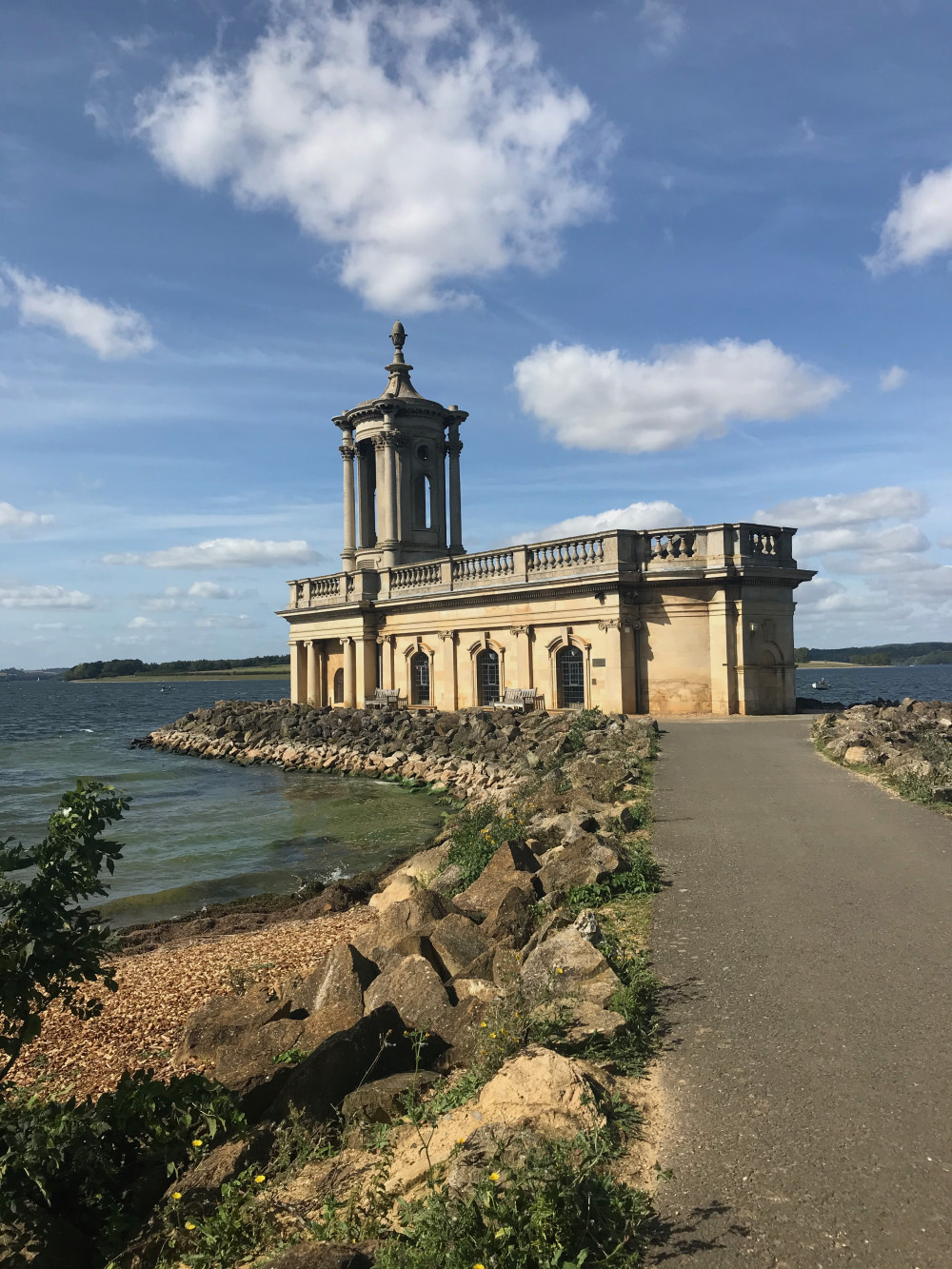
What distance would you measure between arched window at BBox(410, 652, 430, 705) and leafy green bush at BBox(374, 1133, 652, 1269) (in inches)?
1190

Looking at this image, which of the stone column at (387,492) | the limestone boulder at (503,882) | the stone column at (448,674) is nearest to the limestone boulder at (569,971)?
the limestone boulder at (503,882)

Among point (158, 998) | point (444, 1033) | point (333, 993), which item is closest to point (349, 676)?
point (158, 998)

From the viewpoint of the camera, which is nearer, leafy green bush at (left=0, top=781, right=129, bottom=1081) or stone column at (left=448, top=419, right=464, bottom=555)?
leafy green bush at (left=0, top=781, right=129, bottom=1081)

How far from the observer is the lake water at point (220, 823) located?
54.1 ft

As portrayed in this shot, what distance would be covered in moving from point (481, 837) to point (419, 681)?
2224cm

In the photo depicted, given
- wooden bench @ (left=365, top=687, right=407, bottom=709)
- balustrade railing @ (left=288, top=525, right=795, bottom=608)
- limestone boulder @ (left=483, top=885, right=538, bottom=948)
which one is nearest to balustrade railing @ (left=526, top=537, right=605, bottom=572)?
balustrade railing @ (left=288, top=525, right=795, bottom=608)

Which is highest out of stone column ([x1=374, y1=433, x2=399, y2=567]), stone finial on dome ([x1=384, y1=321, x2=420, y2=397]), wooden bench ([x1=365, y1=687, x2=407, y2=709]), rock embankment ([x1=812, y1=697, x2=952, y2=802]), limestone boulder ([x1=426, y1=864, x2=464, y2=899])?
stone finial on dome ([x1=384, y1=321, x2=420, y2=397])

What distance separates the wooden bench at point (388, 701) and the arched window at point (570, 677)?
910cm

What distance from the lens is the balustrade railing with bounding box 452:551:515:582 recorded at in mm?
29391

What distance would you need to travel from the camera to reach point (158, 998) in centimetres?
938

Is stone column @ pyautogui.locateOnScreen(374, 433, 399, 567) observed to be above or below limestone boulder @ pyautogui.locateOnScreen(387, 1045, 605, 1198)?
above

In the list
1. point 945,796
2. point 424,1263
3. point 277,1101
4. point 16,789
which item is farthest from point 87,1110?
point 16,789

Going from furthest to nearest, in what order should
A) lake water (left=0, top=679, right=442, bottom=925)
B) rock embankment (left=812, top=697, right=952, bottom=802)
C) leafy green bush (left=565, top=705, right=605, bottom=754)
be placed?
1. leafy green bush (left=565, top=705, right=605, bottom=754)
2. lake water (left=0, top=679, right=442, bottom=925)
3. rock embankment (left=812, top=697, right=952, bottom=802)

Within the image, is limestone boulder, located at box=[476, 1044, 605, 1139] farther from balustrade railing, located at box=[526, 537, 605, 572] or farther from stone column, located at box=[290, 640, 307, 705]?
stone column, located at box=[290, 640, 307, 705]
